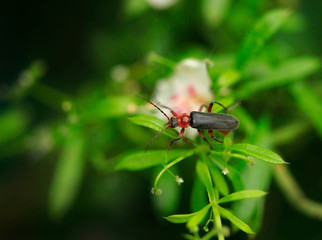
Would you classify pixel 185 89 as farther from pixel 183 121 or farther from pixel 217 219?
pixel 217 219

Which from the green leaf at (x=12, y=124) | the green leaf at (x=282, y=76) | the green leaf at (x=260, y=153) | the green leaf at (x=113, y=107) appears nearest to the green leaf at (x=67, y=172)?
the green leaf at (x=113, y=107)

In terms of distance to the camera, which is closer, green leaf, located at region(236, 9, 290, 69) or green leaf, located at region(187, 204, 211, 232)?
green leaf, located at region(187, 204, 211, 232)

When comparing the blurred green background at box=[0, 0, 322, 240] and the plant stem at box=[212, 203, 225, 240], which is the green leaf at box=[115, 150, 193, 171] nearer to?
the plant stem at box=[212, 203, 225, 240]

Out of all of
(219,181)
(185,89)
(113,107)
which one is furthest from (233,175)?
(113,107)

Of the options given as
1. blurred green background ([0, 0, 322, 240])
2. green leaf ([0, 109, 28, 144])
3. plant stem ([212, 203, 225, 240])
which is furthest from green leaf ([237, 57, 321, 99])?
green leaf ([0, 109, 28, 144])

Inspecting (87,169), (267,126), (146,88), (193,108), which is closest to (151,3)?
(146,88)
